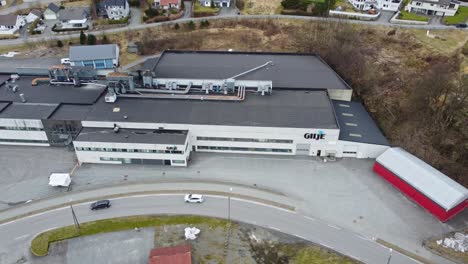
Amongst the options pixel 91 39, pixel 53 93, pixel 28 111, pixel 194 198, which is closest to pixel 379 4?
pixel 91 39

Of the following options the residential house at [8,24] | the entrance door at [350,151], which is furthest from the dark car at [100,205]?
the residential house at [8,24]

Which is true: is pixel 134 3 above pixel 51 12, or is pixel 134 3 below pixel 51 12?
above

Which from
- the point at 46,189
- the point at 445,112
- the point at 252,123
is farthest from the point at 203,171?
the point at 445,112

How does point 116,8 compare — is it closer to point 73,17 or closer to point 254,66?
point 73,17

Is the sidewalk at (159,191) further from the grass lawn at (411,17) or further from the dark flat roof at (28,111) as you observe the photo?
the grass lawn at (411,17)

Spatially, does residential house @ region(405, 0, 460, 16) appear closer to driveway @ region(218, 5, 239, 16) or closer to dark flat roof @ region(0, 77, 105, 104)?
driveway @ region(218, 5, 239, 16)

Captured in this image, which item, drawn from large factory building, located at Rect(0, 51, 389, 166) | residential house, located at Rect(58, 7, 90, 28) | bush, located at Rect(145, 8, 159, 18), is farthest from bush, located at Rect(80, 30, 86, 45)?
large factory building, located at Rect(0, 51, 389, 166)
